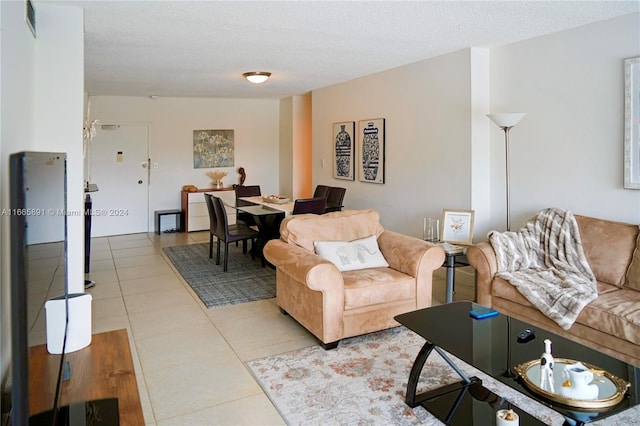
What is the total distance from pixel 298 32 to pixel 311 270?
2086mm

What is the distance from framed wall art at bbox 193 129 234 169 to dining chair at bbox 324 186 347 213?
9.97 ft

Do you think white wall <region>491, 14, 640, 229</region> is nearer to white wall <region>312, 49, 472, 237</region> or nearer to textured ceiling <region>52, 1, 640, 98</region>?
textured ceiling <region>52, 1, 640, 98</region>

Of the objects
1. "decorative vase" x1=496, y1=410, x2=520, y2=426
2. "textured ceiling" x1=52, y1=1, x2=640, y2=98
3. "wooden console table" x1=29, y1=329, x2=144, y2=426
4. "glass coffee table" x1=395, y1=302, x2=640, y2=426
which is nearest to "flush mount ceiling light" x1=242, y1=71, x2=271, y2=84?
"textured ceiling" x1=52, y1=1, x2=640, y2=98

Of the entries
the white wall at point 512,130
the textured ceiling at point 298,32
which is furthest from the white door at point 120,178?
the white wall at point 512,130

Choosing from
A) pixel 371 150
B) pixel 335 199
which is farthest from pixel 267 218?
pixel 371 150

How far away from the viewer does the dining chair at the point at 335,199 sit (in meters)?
6.56

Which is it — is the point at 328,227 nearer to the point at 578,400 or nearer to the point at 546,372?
the point at 546,372

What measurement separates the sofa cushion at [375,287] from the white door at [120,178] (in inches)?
233

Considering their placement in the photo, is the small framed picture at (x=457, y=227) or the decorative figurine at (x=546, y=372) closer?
the decorative figurine at (x=546, y=372)

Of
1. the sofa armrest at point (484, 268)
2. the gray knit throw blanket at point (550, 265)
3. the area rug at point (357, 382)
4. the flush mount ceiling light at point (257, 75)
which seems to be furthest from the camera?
the flush mount ceiling light at point (257, 75)

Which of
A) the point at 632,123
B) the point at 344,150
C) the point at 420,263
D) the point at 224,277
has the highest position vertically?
the point at 344,150

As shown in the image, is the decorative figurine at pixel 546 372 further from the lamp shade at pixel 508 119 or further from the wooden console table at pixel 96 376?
the lamp shade at pixel 508 119

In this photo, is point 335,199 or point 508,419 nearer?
point 508,419

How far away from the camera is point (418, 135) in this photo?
5.30 metres
